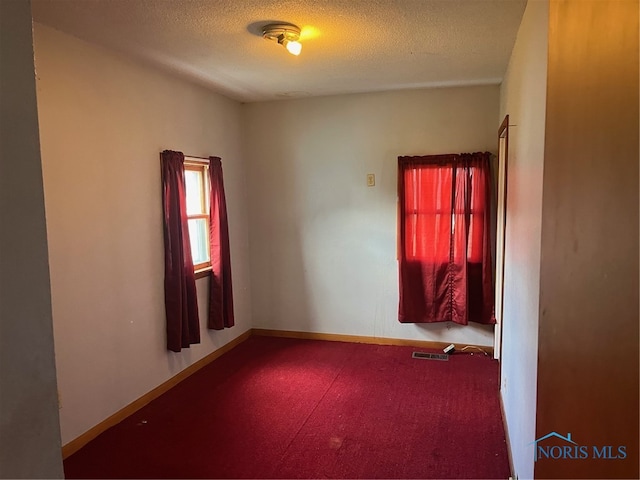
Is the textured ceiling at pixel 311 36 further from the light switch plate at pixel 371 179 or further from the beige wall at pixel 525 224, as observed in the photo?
the light switch plate at pixel 371 179

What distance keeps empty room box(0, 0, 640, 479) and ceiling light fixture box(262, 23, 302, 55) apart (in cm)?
2

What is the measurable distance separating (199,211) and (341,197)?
1316mm

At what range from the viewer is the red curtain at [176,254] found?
3369 millimetres

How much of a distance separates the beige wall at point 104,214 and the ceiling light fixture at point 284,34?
108 cm

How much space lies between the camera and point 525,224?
2016mm

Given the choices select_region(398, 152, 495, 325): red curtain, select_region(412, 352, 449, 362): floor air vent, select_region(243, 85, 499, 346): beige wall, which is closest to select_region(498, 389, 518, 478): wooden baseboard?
select_region(412, 352, 449, 362): floor air vent

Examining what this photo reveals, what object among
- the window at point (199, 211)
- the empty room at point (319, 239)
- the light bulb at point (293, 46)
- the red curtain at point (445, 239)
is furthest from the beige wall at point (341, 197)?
the light bulb at point (293, 46)

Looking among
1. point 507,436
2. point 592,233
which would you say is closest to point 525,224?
point 592,233

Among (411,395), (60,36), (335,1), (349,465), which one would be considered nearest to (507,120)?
(335,1)

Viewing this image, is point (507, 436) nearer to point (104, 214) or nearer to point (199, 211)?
point (104, 214)

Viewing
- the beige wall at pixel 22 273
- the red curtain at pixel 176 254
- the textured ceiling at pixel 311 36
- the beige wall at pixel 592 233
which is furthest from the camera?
the red curtain at pixel 176 254

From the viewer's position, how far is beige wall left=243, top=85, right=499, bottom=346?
4156 mm

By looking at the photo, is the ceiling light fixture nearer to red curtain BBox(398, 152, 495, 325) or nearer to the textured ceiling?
the textured ceiling

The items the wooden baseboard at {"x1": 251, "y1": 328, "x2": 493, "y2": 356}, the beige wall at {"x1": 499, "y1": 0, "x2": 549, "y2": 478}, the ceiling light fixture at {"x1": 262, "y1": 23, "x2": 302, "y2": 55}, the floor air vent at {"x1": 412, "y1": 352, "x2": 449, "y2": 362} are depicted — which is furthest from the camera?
the wooden baseboard at {"x1": 251, "y1": 328, "x2": 493, "y2": 356}
